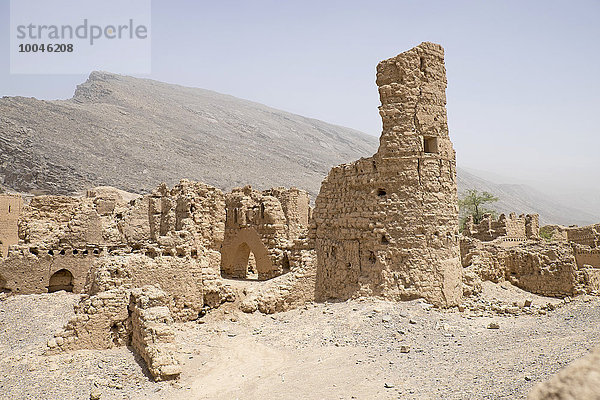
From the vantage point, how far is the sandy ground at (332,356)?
680 cm

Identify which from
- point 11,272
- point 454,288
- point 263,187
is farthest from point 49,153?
point 454,288

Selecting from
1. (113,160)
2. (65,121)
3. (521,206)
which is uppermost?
(65,121)

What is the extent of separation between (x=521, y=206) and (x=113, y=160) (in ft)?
286

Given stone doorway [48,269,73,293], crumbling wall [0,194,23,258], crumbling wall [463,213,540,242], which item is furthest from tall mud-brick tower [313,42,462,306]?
crumbling wall [0,194,23,258]

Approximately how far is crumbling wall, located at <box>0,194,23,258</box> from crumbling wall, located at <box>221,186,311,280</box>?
29.2 feet

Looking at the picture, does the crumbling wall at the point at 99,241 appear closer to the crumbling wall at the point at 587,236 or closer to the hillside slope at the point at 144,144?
the crumbling wall at the point at 587,236

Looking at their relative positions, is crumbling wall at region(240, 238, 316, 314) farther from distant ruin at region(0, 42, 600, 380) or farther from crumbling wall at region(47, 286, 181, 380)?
crumbling wall at region(47, 286, 181, 380)

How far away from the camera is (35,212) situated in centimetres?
1783

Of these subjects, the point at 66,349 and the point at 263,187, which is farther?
the point at 263,187

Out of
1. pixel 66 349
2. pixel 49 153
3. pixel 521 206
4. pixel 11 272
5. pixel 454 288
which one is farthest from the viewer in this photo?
pixel 521 206

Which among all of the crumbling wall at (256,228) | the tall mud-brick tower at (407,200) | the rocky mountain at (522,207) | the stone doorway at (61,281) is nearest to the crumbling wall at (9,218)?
the stone doorway at (61,281)

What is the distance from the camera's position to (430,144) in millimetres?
11867

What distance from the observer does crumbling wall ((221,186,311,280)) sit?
1625cm

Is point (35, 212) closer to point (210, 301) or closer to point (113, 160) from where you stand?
point (210, 301)
